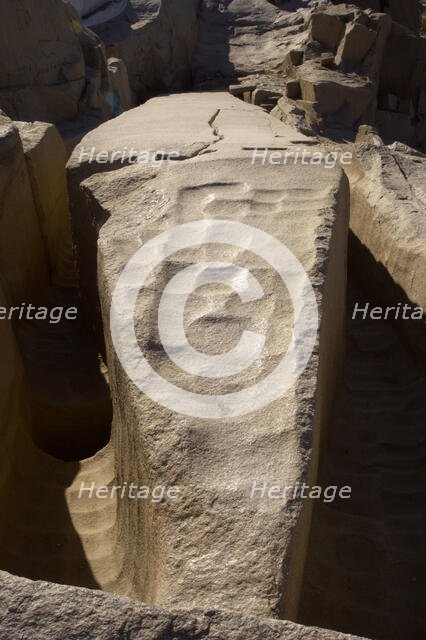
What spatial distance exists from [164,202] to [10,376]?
3.16ft

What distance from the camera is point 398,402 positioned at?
2947mm

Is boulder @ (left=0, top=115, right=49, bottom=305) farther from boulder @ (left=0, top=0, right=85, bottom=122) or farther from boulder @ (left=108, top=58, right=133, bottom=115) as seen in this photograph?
boulder @ (left=108, top=58, right=133, bottom=115)

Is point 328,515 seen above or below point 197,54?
above

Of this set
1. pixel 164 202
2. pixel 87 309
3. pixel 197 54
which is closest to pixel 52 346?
pixel 87 309

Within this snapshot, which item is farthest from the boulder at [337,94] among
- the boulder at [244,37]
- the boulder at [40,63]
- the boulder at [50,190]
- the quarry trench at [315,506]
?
the quarry trench at [315,506]

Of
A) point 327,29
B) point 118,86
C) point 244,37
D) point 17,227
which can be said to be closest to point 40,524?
point 17,227

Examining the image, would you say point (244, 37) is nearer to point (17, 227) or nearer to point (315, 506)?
point (17, 227)

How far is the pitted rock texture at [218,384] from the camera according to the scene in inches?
63.5

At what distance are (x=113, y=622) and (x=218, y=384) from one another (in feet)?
2.83

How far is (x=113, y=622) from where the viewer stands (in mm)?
1238

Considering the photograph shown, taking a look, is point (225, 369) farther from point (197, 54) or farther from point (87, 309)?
point (197, 54)

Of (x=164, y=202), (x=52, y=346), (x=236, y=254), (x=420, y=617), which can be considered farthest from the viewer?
(x=52, y=346)

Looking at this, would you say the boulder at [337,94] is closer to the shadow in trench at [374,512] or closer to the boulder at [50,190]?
the boulder at [50,190]

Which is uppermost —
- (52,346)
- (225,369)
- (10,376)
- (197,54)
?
(225,369)
